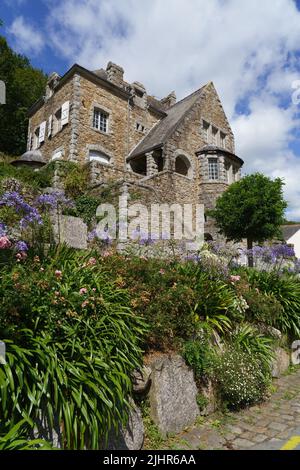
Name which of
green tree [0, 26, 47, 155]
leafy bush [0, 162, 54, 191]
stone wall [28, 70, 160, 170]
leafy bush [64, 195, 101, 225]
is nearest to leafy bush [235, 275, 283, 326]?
leafy bush [64, 195, 101, 225]

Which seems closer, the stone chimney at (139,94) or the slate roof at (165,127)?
the slate roof at (165,127)

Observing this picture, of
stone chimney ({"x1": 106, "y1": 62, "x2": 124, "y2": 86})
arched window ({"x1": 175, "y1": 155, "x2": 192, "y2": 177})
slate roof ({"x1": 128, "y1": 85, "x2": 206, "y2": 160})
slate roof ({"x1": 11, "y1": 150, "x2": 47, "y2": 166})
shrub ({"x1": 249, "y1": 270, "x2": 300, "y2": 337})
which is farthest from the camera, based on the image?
stone chimney ({"x1": 106, "y1": 62, "x2": 124, "y2": 86})

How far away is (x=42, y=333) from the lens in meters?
2.93

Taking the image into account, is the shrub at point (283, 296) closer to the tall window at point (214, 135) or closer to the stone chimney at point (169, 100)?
the tall window at point (214, 135)

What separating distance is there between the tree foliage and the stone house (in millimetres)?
3009

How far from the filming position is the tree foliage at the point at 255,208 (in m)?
12.7

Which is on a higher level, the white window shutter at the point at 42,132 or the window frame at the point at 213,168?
the white window shutter at the point at 42,132

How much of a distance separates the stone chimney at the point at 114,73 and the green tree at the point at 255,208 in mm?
A: 11096

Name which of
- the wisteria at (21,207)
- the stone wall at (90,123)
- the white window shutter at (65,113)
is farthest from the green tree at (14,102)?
the wisteria at (21,207)

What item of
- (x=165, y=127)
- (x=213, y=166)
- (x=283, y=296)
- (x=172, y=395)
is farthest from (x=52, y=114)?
(x=172, y=395)

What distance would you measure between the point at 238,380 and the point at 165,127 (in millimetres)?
17743

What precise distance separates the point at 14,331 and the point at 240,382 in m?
3.05

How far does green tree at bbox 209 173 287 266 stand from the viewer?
1270 centimetres

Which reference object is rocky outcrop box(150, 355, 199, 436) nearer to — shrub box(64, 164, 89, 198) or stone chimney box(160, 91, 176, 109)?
shrub box(64, 164, 89, 198)
